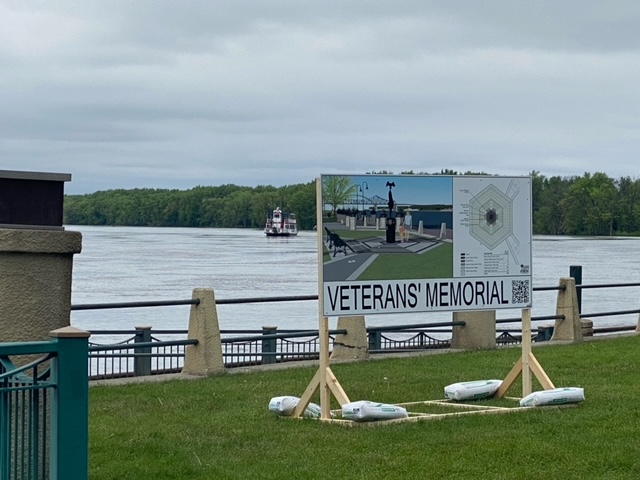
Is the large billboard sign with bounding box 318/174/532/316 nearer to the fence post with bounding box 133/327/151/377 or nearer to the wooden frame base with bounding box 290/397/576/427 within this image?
the wooden frame base with bounding box 290/397/576/427

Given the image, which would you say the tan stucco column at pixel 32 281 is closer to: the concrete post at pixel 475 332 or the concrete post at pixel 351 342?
the concrete post at pixel 351 342

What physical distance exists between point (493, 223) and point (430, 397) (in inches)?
74.6

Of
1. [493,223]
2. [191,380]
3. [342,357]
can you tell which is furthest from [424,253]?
[342,357]

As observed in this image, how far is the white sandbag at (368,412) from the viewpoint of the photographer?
8789 millimetres

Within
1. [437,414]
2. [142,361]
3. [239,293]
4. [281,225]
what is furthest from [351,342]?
[281,225]

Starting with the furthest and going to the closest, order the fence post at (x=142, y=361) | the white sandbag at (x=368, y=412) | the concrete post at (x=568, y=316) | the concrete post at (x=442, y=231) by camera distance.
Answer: the concrete post at (x=568, y=316) < the fence post at (x=142, y=361) < the concrete post at (x=442, y=231) < the white sandbag at (x=368, y=412)

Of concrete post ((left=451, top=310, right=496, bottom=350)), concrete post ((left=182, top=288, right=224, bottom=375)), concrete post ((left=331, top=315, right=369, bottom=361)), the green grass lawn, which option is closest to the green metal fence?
the green grass lawn

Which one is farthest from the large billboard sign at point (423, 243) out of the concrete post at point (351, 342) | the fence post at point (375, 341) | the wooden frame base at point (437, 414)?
the fence post at point (375, 341)

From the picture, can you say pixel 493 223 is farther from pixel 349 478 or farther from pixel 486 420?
pixel 349 478

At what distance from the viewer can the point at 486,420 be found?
905 centimetres

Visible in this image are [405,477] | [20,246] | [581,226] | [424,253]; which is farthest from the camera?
[581,226]

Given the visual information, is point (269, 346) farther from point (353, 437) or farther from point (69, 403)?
point (69, 403)

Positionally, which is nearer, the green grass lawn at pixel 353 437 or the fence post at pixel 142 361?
the green grass lawn at pixel 353 437

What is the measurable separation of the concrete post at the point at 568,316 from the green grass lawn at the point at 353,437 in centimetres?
491
